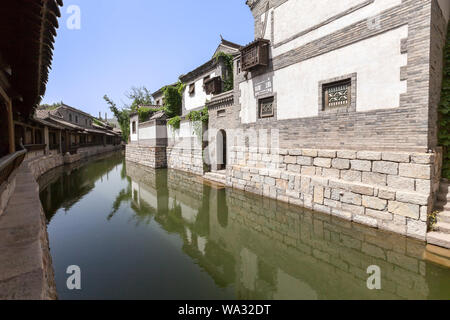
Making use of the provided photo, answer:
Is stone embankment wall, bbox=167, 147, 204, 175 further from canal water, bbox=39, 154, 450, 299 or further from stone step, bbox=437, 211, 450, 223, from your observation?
stone step, bbox=437, 211, 450, 223

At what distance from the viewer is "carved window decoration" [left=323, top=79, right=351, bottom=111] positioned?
6.00m

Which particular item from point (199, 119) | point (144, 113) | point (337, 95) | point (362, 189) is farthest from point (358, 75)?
point (144, 113)

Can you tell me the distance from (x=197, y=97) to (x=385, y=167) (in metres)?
15.4

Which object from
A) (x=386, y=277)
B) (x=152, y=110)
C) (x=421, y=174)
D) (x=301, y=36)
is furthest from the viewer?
(x=152, y=110)

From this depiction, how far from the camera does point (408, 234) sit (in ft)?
15.1

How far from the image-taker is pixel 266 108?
866cm

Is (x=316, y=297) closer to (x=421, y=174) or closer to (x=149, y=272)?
(x=149, y=272)

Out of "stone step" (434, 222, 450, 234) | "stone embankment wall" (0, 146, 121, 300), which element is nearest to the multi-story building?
"stone step" (434, 222, 450, 234)

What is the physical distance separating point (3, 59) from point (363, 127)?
8.53 m

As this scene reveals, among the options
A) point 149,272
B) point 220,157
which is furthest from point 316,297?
point 220,157

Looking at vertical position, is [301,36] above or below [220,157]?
above

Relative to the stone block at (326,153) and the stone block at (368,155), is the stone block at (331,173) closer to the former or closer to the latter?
the stone block at (326,153)

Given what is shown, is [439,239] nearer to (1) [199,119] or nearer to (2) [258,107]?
(2) [258,107]

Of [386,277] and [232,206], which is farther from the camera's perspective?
[232,206]
